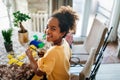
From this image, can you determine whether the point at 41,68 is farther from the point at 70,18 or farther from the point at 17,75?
the point at 70,18

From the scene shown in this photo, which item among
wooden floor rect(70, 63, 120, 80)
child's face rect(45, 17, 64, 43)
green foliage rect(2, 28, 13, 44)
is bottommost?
wooden floor rect(70, 63, 120, 80)

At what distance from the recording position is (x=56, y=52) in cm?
115

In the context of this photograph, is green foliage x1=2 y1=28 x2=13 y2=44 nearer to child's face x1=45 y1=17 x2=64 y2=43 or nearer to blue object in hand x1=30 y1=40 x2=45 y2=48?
blue object in hand x1=30 y1=40 x2=45 y2=48

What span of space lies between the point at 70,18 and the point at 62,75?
45 cm

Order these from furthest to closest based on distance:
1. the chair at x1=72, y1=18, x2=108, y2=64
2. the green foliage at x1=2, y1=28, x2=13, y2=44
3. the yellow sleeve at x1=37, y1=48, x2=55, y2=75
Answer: the chair at x1=72, y1=18, x2=108, y2=64, the green foliage at x1=2, y1=28, x2=13, y2=44, the yellow sleeve at x1=37, y1=48, x2=55, y2=75

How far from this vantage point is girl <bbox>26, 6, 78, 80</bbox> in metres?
1.15

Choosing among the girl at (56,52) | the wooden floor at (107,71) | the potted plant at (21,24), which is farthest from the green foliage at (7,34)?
the wooden floor at (107,71)

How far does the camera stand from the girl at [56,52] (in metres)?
1.15

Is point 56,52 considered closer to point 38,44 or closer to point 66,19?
point 66,19

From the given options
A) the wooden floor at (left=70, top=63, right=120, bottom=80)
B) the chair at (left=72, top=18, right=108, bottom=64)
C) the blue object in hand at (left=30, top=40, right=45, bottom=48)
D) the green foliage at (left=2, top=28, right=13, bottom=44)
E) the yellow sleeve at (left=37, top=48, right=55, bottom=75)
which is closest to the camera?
the yellow sleeve at (left=37, top=48, right=55, bottom=75)

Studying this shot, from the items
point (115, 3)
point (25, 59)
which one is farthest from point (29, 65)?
point (115, 3)

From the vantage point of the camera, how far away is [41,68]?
116cm

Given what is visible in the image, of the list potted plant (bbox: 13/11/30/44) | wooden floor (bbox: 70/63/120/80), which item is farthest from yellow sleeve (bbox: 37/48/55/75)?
wooden floor (bbox: 70/63/120/80)

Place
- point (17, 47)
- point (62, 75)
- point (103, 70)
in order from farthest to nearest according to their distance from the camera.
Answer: point (103, 70)
point (17, 47)
point (62, 75)
